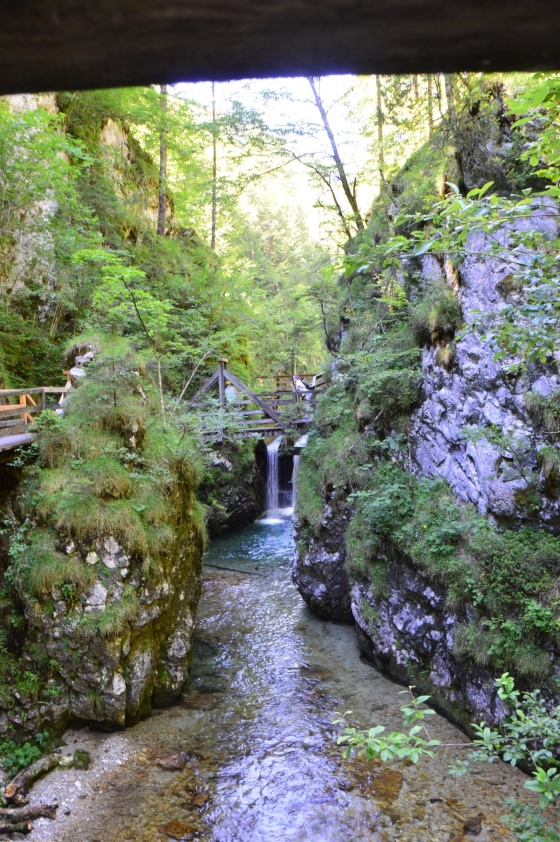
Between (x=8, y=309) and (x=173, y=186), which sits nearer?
(x=8, y=309)

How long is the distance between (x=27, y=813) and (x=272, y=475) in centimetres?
1484

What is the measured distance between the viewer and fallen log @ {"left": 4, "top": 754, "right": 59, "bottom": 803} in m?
5.71

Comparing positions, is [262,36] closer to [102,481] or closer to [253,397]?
[102,481]

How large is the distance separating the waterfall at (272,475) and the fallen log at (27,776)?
44.0 feet

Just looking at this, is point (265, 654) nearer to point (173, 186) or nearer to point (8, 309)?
point (8, 309)

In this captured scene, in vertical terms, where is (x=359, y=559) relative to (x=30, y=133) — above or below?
below

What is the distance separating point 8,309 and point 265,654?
10.0 meters

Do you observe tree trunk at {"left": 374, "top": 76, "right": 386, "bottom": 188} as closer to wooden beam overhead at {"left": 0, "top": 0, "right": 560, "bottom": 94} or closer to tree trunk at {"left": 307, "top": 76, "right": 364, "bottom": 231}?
tree trunk at {"left": 307, "top": 76, "right": 364, "bottom": 231}

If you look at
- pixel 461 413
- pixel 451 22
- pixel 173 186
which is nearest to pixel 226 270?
pixel 173 186

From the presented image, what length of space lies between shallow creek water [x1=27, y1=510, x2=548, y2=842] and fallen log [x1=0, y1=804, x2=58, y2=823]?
0.09m

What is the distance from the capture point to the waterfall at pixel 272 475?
19547 millimetres

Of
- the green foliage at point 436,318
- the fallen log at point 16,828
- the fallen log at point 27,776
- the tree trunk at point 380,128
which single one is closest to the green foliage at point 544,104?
the green foliage at point 436,318

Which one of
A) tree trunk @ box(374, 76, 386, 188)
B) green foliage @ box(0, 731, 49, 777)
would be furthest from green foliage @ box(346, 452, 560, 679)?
tree trunk @ box(374, 76, 386, 188)

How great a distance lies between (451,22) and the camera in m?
0.86
